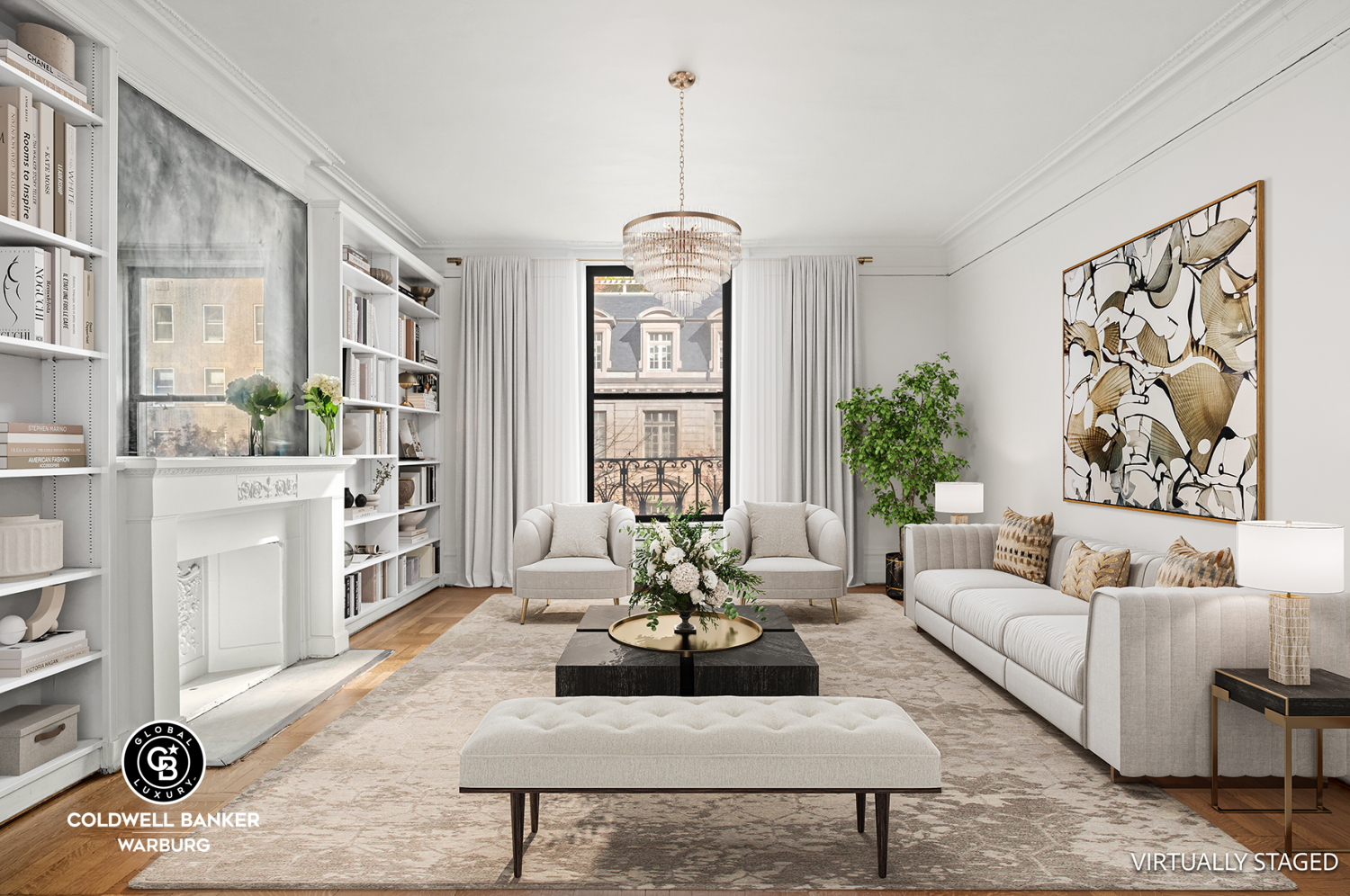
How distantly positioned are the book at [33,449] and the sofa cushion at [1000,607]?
382 centimetres

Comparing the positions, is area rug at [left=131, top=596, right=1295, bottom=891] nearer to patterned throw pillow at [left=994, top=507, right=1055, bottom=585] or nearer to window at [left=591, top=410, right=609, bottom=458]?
patterned throw pillow at [left=994, top=507, right=1055, bottom=585]

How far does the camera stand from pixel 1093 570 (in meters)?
3.71

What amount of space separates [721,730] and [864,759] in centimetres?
38

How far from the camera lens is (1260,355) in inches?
124

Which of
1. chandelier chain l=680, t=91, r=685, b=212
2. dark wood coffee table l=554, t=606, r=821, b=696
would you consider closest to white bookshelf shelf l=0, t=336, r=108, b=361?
dark wood coffee table l=554, t=606, r=821, b=696

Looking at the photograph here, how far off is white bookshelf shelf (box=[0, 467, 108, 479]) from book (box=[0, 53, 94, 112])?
1241 millimetres

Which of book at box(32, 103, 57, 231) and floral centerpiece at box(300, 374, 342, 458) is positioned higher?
book at box(32, 103, 57, 231)

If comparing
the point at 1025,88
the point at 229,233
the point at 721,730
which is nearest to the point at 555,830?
the point at 721,730

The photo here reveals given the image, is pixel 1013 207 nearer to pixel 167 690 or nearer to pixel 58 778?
pixel 167 690

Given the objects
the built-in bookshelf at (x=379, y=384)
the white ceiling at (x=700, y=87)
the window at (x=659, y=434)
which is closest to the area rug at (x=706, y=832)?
the built-in bookshelf at (x=379, y=384)

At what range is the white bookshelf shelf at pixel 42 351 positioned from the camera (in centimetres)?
238

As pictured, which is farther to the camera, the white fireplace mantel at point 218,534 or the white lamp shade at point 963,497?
the white lamp shade at point 963,497

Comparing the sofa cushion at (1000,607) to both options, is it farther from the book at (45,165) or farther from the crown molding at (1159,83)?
the book at (45,165)

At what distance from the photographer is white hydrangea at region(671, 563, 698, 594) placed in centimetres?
317
